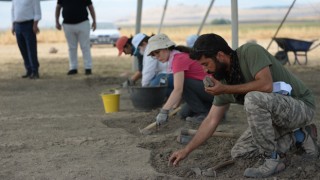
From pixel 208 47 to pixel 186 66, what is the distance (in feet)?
5.82

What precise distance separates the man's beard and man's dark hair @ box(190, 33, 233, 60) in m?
0.07

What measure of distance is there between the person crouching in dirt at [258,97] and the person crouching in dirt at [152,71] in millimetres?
2338

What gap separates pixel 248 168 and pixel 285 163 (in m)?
0.27

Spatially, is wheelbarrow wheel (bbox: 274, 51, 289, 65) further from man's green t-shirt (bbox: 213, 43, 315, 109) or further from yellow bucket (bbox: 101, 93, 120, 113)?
man's green t-shirt (bbox: 213, 43, 315, 109)

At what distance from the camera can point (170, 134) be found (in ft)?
16.1

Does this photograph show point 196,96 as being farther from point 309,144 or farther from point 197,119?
point 309,144

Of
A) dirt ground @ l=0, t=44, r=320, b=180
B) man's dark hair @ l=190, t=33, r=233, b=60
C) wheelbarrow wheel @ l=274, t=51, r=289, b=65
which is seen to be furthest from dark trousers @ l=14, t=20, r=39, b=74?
man's dark hair @ l=190, t=33, r=233, b=60

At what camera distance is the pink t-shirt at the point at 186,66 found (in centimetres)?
492

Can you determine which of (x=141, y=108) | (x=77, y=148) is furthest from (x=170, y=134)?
(x=141, y=108)

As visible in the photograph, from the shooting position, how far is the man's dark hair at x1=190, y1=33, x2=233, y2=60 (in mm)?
3262

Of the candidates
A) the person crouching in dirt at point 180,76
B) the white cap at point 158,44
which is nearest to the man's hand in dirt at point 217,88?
the person crouching in dirt at point 180,76

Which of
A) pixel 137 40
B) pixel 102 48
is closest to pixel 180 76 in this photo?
pixel 137 40

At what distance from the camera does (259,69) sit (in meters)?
3.32

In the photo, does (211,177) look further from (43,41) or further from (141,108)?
(43,41)
